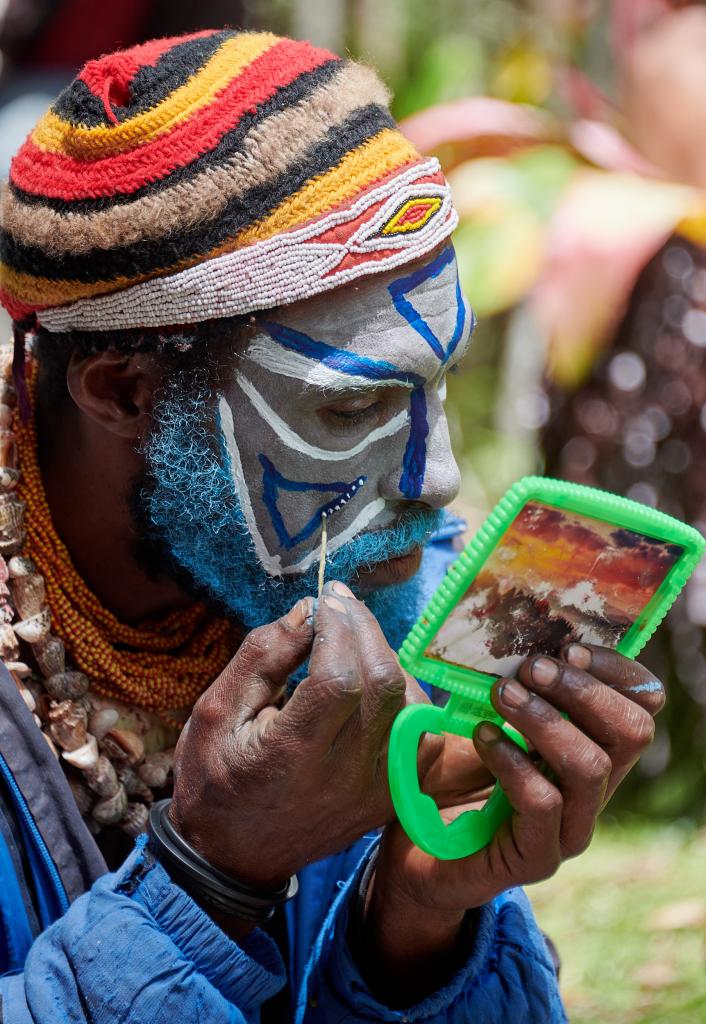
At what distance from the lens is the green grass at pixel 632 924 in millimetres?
3139

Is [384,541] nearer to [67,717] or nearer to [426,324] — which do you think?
[426,324]

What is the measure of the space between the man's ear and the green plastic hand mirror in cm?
74

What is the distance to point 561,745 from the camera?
66.3 inches

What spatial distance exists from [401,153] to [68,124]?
554 mm

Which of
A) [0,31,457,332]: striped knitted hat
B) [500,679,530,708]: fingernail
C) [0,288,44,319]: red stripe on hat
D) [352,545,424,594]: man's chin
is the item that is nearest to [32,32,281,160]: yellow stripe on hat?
[0,31,457,332]: striped knitted hat

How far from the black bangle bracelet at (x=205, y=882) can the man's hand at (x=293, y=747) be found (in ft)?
0.06

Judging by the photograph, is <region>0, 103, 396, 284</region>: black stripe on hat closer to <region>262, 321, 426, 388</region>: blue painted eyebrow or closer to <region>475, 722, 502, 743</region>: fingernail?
<region>262, 321, 426, 388</region>: blue painted eyebrow

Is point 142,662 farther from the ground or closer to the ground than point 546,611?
closer to the ground

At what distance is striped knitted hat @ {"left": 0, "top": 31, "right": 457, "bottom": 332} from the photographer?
2051 millimetres

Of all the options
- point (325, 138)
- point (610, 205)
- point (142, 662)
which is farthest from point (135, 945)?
point (610, 205)

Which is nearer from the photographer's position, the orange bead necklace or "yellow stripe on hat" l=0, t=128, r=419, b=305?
"yellow stripe on hat" l=0, t=128, r=419, b=305

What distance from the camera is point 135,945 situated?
1.80 metres

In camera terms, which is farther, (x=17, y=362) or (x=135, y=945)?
(x=17, y=362)

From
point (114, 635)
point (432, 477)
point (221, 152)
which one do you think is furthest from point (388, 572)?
point (221, 152)
